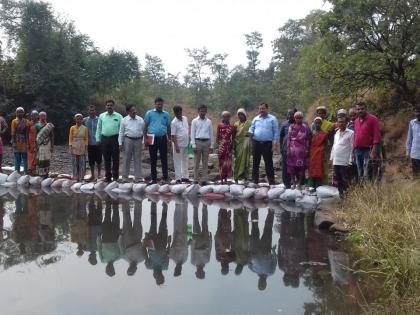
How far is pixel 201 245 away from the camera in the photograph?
541 cm

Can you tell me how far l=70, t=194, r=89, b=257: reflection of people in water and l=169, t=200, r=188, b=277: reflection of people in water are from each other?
3.37 ft

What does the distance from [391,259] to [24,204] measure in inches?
240

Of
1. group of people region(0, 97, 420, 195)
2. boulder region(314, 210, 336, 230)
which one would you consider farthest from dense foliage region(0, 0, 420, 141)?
boulder region(314, 210, 336, 230)

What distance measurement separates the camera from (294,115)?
26.3 ft

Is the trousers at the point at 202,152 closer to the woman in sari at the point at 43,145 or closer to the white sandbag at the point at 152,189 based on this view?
the white sandbag at the point at 152,189

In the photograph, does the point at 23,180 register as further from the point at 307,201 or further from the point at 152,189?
the point at 307,201

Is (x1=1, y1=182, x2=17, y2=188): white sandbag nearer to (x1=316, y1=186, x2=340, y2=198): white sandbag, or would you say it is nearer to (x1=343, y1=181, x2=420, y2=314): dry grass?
(x1=316, y1=186, x2=340, y2=198): white sandbag

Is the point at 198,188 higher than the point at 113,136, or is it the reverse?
the point at 113,136

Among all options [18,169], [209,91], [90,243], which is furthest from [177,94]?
[90,243]

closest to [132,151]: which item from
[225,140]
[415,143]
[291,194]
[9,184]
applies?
[225,140]

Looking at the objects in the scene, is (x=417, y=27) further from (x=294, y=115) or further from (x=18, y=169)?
(x=18, y=169)

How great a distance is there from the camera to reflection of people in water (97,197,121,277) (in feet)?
15.8

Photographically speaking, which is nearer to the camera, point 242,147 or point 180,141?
point 242,147

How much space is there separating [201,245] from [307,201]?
2.81m
